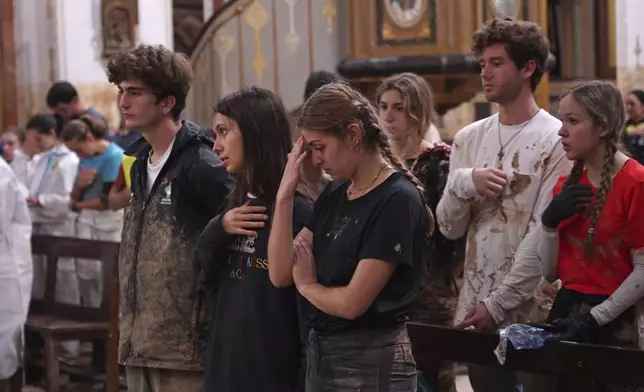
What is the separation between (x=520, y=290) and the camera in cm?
381

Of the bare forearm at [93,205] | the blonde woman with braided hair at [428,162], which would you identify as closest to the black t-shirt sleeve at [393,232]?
the blonde woman with braided hair at [428,162]

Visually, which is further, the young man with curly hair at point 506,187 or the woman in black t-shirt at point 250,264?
the young man with curly hair at point 506,187

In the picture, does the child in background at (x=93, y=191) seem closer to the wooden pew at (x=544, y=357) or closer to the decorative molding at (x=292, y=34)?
the decorative molding at (x=292, y=34)

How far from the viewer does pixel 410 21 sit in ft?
23.1

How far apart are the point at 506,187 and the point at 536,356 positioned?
2.27 feet

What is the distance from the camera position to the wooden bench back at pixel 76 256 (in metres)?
6.34

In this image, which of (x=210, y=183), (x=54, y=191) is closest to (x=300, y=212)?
(x=210, y=183)

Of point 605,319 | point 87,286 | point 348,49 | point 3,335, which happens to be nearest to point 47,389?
point 3,335

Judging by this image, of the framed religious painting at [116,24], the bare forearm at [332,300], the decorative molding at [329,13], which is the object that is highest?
the framed religious painting at [116,24]

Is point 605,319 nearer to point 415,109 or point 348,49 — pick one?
point 415,109

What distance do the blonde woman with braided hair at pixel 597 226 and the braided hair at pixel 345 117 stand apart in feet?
2.30

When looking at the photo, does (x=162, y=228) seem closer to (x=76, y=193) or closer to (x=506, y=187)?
(x=506, y=187)

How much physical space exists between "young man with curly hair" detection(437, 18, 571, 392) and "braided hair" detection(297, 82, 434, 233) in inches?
35.2

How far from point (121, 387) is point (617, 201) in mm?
4047
